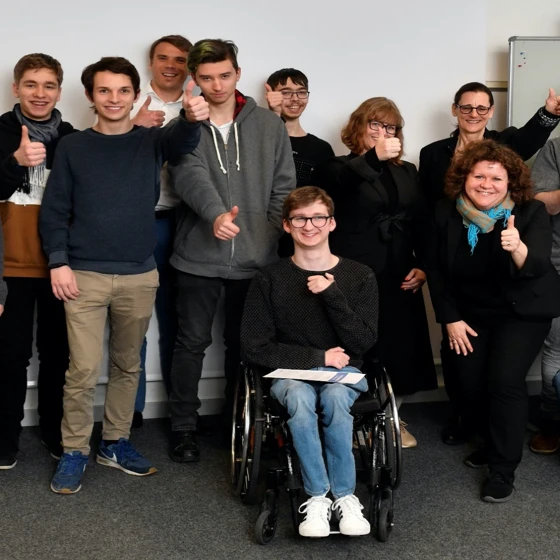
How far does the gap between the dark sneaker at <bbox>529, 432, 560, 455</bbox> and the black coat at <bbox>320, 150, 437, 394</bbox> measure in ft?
1.49

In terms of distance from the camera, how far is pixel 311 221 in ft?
9.04

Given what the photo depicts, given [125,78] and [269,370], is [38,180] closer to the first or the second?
[125,78]

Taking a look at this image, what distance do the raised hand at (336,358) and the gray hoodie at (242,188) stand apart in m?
0.58

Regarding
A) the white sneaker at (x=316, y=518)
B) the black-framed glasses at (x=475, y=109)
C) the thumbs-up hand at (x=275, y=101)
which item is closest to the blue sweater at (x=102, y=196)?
the thumbs-up hand at (x=275, y=101)

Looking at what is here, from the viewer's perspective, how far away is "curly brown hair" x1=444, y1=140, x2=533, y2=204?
2.95m

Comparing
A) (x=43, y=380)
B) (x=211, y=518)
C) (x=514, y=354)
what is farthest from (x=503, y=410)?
(x=43, y=380)

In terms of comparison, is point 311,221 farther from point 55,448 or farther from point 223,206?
point 55,448

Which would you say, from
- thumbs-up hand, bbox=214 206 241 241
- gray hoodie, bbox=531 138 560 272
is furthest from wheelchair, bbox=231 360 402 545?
gray hoodie, bbox=531 138 560 272

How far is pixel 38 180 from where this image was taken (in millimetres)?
2969

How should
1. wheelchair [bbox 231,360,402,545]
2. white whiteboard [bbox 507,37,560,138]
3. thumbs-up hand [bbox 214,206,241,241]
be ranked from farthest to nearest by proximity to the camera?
white whiteboard [bbox 507,37,560,138] < thumbs-up hand [bbox 214,206,241,241] < wheelchair [bbox 231,360,402,545]

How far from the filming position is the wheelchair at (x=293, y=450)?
8.41 feet

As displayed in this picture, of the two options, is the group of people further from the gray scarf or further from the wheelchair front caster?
the wheelchair front caster

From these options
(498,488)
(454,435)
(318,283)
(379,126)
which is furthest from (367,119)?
(498,488)

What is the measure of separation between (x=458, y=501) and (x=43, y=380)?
1636 mm
